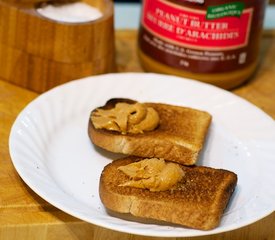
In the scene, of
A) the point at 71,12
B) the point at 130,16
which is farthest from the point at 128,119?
the point at 130,16

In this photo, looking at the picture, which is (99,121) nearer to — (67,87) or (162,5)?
(67,87)

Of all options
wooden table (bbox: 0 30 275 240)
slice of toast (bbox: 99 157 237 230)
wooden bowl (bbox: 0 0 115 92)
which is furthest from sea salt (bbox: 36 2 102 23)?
slice of toast (bbox: 99 157 237 230)

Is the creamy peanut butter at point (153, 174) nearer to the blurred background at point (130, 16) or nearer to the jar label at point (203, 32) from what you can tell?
the jar label at point (203, 32)

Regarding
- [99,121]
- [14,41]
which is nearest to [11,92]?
[14,41]

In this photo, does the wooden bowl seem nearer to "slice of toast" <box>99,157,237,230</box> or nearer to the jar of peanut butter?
the jar of peanut butter

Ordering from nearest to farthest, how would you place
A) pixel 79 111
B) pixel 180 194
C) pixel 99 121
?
1. pixel 180 194
2. pixel 99 121
3. pixel 79 111

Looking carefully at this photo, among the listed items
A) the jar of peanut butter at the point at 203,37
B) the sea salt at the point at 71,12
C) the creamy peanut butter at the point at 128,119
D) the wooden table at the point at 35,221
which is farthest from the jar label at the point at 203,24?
the wooden table at the point at 35,221

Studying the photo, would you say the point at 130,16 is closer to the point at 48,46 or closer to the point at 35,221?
the point at 48,46
